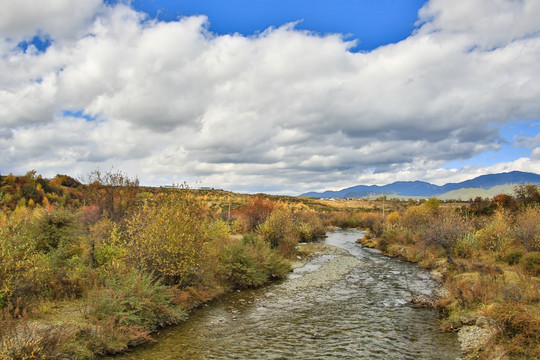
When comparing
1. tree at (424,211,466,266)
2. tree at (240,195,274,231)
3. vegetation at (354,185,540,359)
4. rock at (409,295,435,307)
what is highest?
tree at (240,195,274,231)

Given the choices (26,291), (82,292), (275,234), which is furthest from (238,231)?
(26,291)

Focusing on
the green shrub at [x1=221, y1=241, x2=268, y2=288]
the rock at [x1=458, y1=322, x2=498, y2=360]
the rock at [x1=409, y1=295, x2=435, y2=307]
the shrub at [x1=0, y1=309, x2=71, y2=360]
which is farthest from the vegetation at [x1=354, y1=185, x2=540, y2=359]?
the shrub at [x1=0, y1=309, x2=71, y2=360]

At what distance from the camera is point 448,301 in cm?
1580

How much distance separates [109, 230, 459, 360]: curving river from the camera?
11.2 metres

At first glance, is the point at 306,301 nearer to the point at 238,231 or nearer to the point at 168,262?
the point at 168,262

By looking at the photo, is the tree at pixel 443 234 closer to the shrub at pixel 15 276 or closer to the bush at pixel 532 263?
the bush at pixel 532 263

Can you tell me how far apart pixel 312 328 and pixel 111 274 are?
876cm

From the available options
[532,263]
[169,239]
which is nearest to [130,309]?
[169,239]

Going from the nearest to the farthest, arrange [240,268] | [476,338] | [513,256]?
1. [476,338]
2. [240,268]
3. [513,256]

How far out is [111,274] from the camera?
14484mm

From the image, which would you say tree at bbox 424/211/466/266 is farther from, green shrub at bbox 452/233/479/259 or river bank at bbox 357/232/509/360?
river bank at bbox 357/232/509/360

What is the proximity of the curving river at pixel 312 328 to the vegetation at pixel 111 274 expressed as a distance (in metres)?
1.04

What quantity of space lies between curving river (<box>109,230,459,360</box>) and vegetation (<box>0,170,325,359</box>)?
3.40 ft

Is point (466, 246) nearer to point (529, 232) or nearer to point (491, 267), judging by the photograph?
point (529, 232)
